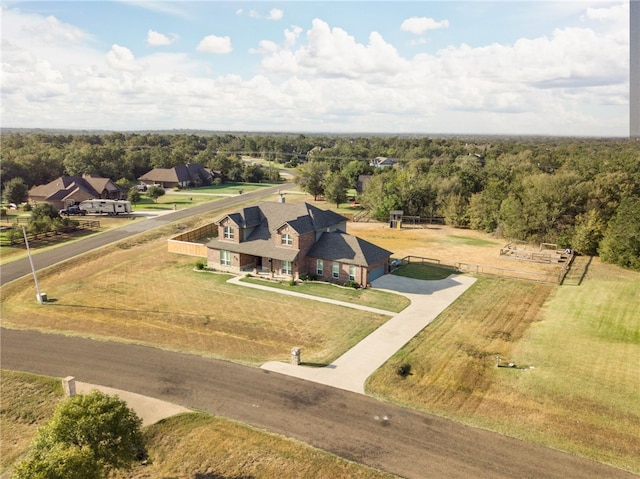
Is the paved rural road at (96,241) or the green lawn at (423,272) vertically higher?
the paved rural road at (96,241)

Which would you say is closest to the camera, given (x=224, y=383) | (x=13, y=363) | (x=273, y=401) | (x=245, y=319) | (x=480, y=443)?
(x=480, y=443)

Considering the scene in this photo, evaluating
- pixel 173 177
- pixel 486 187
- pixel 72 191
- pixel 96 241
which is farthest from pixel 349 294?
pixel 173 177

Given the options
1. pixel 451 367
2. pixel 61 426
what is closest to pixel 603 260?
pixel 451 367

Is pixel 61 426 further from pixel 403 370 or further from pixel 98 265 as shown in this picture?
pixel 98 265

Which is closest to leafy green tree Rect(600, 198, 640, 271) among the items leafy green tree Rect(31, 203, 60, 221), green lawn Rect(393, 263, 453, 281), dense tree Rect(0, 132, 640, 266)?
dense tree Rect(0, 132, 640, 266)

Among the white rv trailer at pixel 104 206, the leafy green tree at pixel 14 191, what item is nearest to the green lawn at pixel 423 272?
the white rv trailer at pixel 104 206

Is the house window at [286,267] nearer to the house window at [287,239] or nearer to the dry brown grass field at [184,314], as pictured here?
the house window at [287,239]
